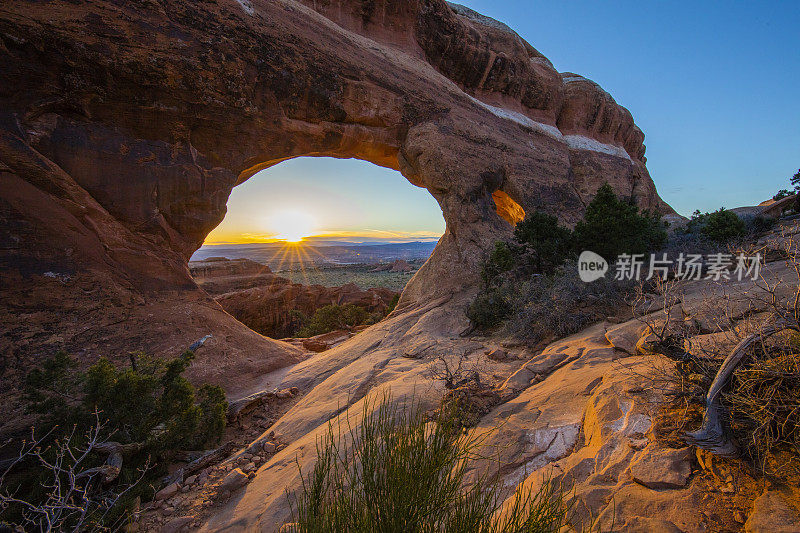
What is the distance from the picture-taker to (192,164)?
7160 mm

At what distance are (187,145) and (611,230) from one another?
34.4 feet

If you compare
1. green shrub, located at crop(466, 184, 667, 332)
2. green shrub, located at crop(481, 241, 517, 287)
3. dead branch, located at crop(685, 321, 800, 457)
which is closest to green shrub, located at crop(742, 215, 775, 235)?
green shrub, located at crop(466, 184, 667, 332)

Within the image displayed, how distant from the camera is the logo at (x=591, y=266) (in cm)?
588

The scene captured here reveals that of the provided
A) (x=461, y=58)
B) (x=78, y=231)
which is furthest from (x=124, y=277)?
(x=461, y=58)

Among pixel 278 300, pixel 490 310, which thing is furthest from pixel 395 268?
pixel 490 310

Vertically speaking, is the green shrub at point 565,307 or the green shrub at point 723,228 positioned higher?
the green shrub at point 723,228

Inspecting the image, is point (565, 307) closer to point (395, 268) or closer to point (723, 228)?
point (723, 228)

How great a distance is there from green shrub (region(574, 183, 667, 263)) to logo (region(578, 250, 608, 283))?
11.4 inches

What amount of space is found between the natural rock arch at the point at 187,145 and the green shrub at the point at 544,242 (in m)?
1.44

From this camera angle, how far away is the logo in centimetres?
588

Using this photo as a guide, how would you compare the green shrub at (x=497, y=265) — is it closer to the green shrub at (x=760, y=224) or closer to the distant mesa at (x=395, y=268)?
the green shrub at (x=760, y=224)

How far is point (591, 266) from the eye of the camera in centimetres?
674

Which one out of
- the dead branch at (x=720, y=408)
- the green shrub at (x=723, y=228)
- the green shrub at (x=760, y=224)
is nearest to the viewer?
the dead branch at (x=720, y=408)

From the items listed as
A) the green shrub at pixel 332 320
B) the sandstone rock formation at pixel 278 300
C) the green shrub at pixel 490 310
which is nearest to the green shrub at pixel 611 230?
the green shrub at pixel 490 310
